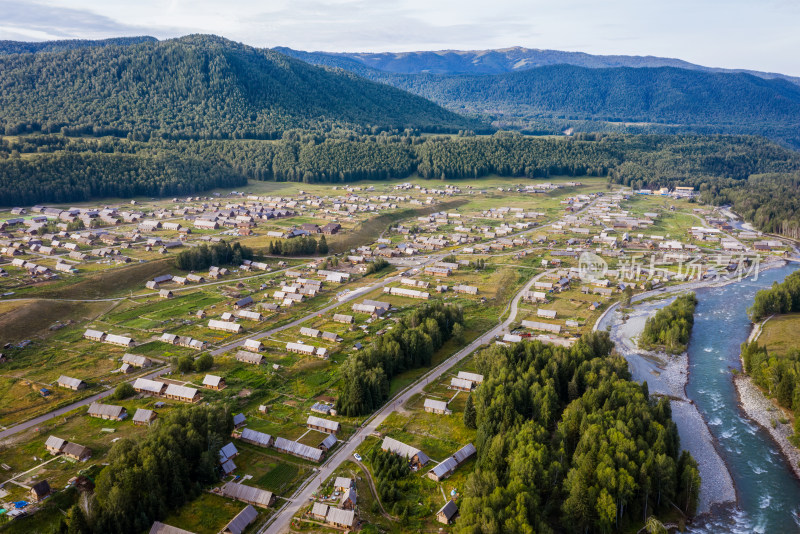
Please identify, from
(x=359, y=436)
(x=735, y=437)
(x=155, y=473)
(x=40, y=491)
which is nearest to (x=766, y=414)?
(x=735, y=437)

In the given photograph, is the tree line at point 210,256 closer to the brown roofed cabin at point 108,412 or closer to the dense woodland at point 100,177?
the brown roofed cabin at point 108,412

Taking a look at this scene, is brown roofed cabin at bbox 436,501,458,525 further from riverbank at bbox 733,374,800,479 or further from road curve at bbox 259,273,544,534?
riverbank at bbox 733,374,800,479

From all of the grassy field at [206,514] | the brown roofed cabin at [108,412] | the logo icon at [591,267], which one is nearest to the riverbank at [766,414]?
the logo icon at [591,267]

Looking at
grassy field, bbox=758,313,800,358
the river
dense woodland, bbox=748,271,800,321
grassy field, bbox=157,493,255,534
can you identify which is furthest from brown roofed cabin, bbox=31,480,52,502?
dense woodland, bbox=748,271,800,321

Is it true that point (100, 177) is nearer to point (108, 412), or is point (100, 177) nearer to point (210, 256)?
point (210, 256)

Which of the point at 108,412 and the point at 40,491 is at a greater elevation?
the point at 40,491

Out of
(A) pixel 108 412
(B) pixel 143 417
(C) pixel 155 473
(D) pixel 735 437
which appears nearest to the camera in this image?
(C) pixel 155 473
